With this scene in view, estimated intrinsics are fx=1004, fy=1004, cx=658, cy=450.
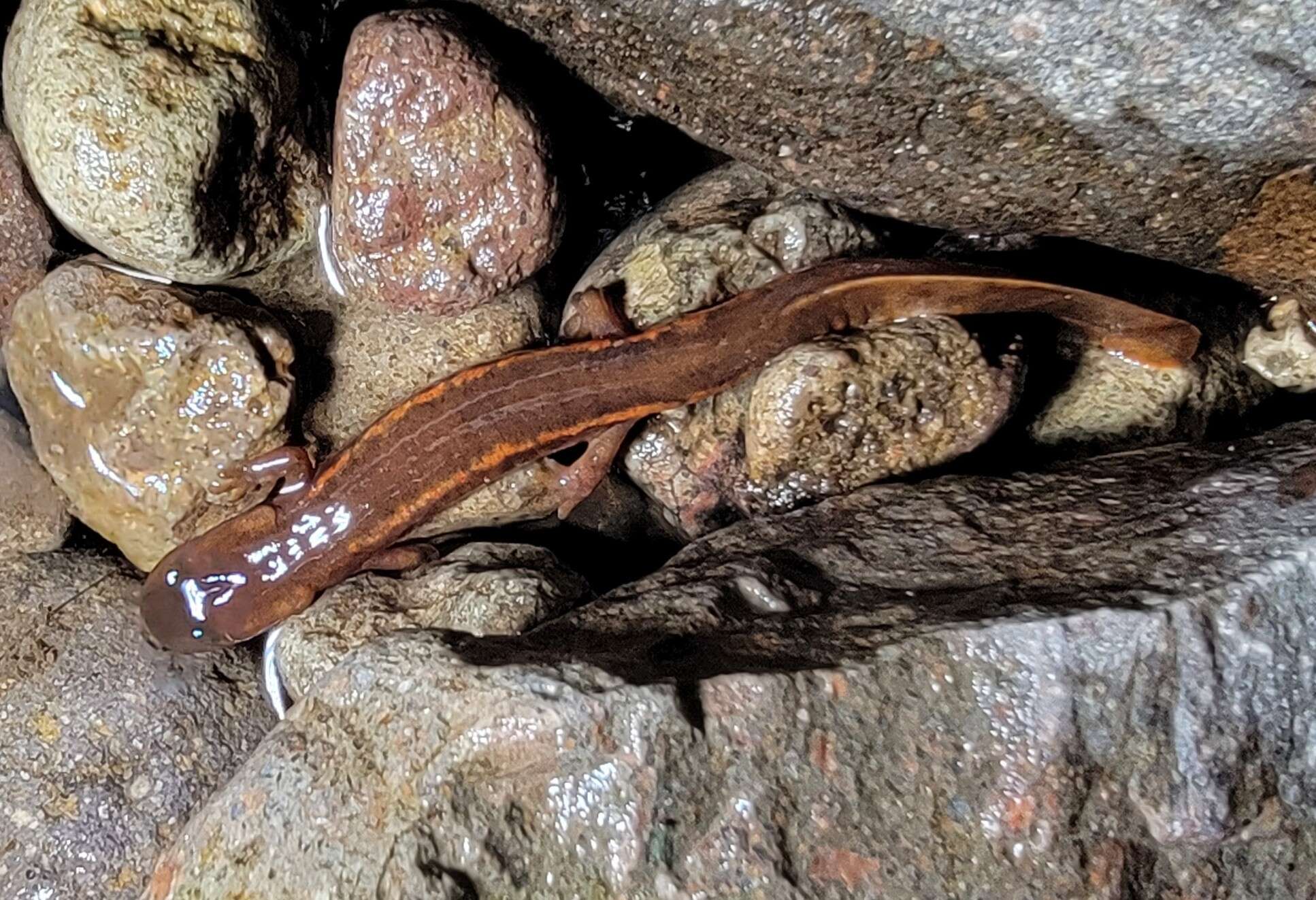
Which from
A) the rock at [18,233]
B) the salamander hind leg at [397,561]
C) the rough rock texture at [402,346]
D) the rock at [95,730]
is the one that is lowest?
the rock at [95,730]

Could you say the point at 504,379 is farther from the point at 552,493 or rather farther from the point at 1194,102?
the point at 1194,102

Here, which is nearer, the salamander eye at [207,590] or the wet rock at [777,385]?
the wet rock at [777,385]

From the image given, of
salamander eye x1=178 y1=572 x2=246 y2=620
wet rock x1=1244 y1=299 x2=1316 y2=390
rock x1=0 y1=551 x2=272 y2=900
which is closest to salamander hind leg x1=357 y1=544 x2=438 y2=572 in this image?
salamander eye x1=178 y1=572 x2=246 y2=620

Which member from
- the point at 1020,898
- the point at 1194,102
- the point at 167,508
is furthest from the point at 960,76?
the point at 167,508

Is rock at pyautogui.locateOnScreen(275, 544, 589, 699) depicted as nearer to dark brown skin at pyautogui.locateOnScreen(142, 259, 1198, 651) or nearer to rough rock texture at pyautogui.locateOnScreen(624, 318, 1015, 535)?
dark brown skin at pyautogui.locateOnScreen(142, 259, 1198, 651)

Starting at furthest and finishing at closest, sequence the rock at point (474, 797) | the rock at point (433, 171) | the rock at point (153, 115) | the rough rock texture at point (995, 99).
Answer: the rock at point (433, 171), the rock at point (153, 115), the rough rock texture at point (995, 99), the rock at point (474, 797)

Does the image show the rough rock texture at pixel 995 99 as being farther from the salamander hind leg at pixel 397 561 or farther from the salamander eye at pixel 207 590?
the salamander eye at pixel 207 590

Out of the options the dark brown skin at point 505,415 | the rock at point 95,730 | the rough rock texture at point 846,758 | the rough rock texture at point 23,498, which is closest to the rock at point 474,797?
the rough rock texture at point 846,758
